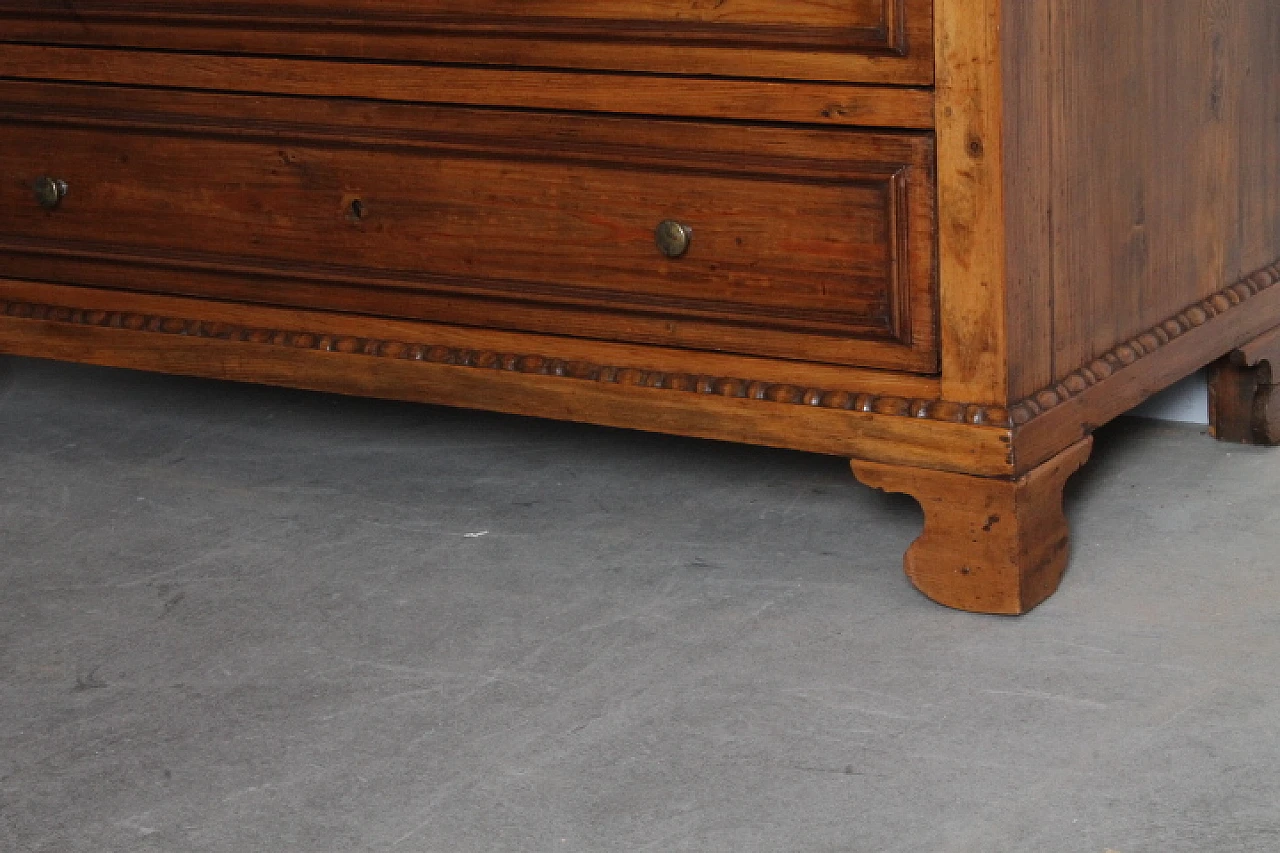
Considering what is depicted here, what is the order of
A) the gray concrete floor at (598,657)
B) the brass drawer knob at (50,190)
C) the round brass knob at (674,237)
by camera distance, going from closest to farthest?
1. the gray concrete floor at (598,657)
2. the round brass knob at (674,237)
3. the brass drawer knob at (50,190)

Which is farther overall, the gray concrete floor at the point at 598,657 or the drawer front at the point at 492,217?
the drawer front at the point at 492,217

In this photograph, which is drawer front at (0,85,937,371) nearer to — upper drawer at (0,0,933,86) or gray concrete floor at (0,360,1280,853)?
upper drawer at (0,0,933,86)

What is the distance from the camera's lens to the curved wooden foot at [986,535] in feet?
6.09

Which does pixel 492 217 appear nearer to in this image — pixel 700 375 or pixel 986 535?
pixel 700 375

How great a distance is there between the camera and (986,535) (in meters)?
1.87

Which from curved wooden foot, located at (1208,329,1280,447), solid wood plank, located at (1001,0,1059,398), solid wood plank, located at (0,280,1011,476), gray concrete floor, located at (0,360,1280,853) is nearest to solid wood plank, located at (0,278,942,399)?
solid wood plank, located at (0,280,1011,476)

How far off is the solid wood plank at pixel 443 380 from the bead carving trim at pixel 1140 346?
60 millimetres

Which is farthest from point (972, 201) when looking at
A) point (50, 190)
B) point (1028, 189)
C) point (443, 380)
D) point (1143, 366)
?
point (50, 190)

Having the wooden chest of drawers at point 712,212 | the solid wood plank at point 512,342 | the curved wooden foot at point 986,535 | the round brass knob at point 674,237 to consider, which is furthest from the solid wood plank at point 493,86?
the curved wooden foot at point 986,535

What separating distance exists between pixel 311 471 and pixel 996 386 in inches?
39.1

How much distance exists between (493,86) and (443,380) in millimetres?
365

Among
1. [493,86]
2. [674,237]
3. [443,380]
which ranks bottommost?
[443,380]

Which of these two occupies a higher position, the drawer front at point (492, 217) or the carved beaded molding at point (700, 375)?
the drawer front at point (492, 217)

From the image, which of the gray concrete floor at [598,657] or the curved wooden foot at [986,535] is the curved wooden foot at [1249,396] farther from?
the curved wooden foot at [986,535]
